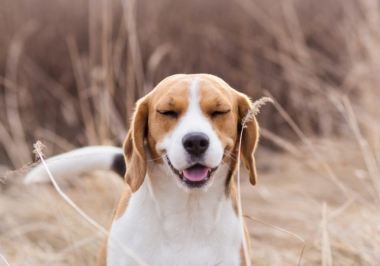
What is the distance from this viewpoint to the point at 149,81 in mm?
7016

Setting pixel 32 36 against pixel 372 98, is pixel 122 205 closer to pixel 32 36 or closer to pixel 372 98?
pixel 372 98

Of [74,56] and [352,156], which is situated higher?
[74,56]

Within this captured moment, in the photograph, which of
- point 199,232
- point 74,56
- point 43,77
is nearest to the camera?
point 199,232

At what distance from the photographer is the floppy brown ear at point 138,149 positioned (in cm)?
292

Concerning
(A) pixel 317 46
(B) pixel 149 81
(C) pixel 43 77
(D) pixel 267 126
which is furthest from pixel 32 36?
(A) pixel 317 46

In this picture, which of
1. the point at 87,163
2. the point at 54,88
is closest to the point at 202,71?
the point at 54,88

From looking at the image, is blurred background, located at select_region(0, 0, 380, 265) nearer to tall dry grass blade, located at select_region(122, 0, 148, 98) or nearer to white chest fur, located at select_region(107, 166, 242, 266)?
tall dry grass blade, located at select_region(122, 0, 148, 98)

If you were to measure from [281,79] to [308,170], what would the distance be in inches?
64.7

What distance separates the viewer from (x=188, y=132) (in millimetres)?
2641

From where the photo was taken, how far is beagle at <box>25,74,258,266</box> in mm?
2809

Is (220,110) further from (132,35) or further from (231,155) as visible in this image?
(132,35)

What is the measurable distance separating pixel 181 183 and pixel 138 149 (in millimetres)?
283

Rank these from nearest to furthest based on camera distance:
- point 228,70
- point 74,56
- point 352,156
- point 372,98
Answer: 1. point 372,98
2. point 352,156
3. point 74,56
4. point 228,70

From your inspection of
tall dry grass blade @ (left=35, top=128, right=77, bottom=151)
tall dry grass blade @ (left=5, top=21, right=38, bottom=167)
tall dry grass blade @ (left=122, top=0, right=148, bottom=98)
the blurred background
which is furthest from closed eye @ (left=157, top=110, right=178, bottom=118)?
tall dry grass blade @ (left=35, top=128, right=77, bottom=151)
